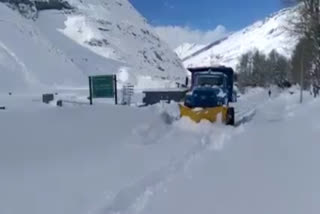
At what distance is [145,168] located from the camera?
39.7ft

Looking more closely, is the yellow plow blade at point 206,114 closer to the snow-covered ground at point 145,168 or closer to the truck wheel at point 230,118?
the truck wheel at point 230,118

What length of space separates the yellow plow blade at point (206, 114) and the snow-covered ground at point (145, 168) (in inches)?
115

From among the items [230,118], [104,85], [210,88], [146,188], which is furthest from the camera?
[104,85]

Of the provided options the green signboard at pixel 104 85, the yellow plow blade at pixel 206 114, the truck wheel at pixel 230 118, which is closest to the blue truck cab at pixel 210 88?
the truck wheel at pixel 230 118

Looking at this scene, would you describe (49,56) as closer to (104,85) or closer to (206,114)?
(104,85)

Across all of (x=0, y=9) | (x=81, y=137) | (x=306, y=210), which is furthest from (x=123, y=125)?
(x=0, y=9)

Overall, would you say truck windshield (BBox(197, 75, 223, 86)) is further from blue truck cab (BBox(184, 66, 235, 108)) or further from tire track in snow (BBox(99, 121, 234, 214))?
tire track in snow (BBox(99, 121, 234, 214))

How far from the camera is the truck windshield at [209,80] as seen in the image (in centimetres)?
2605

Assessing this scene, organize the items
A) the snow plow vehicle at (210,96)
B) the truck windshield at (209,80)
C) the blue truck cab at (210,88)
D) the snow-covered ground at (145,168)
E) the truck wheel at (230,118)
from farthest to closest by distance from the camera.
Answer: the truck windshield at (209,80), the blue truck cab at (210,88), the truck wheel at (230,118), the snow plow vehicle at (210,96), the snow-covered ground at (145,168)

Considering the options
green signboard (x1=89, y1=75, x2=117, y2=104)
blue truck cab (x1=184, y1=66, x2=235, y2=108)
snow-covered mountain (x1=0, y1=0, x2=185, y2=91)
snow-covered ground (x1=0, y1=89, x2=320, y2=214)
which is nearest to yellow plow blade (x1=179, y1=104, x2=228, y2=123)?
blue truck cab (x1=184, y1=66, x2=235, y2=108)

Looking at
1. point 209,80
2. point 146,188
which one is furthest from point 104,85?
point 146,188

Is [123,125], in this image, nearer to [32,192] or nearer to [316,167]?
[316,167]

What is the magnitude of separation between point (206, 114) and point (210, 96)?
183 centimetres

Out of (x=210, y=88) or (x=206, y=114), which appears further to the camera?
(x=210, y=88)
